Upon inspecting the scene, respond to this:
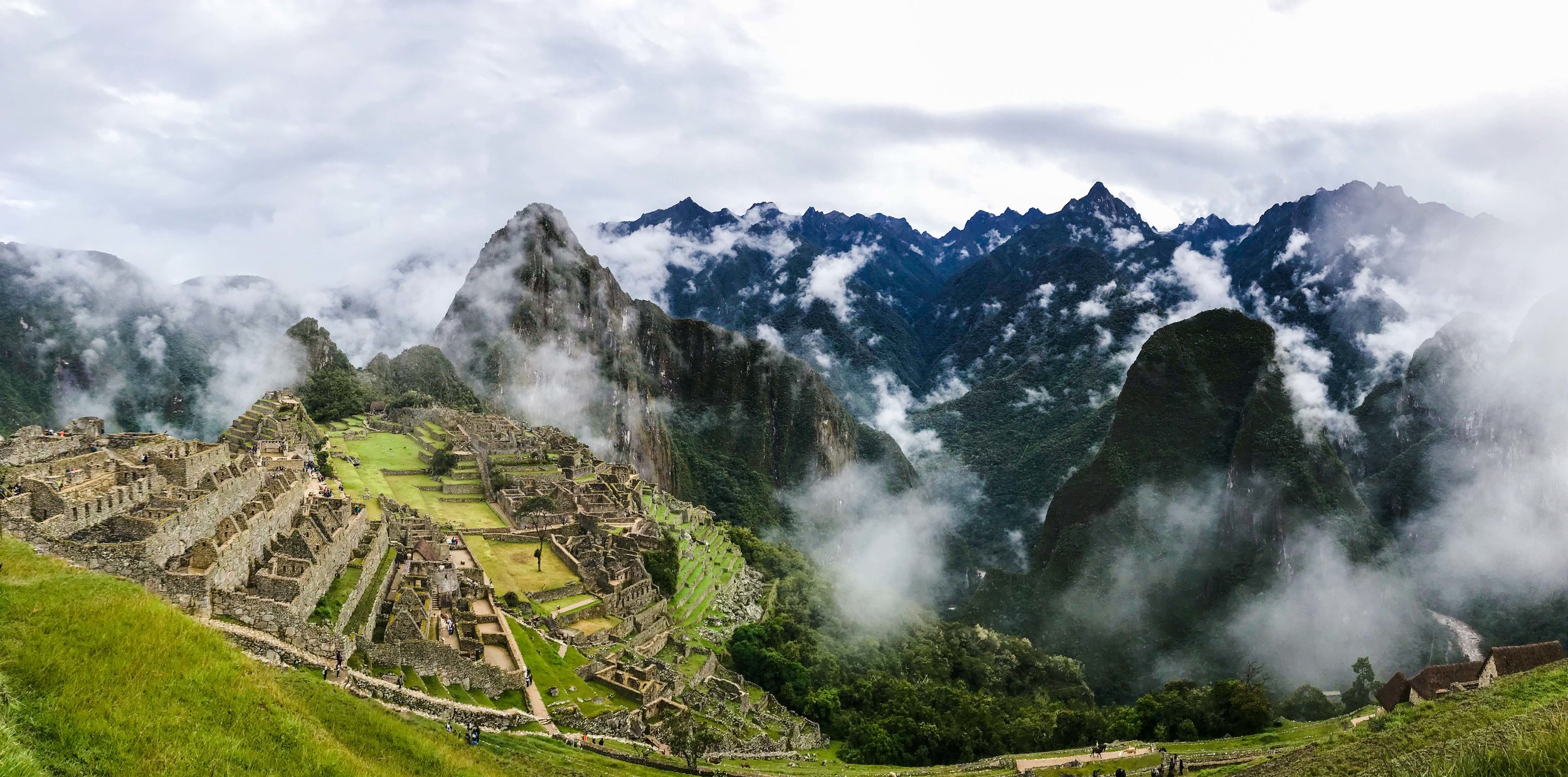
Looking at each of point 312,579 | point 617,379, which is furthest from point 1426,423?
point 312,579

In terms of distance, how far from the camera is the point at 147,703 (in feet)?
41.4

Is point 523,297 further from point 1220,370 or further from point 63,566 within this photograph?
point 63,566

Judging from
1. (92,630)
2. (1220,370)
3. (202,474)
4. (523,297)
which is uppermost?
(523,297)

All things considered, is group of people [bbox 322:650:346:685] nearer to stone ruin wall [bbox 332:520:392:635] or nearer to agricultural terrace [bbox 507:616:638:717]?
stone ruin wall [bbox 332:520:392:635]

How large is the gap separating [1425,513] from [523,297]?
155m

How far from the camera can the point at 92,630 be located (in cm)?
1398

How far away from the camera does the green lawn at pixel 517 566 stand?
142 feet

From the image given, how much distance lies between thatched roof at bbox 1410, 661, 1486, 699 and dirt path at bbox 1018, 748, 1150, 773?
1221 centimetres

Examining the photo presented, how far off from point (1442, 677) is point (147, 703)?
4822 cm

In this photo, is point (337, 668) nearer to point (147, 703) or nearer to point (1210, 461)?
point (147, 703)

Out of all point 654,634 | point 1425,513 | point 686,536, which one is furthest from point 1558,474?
point 654,634

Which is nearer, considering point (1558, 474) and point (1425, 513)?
point (1558, 474)

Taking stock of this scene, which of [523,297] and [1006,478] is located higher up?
[523,297]

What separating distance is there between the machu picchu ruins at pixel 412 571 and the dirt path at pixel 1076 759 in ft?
36.0
